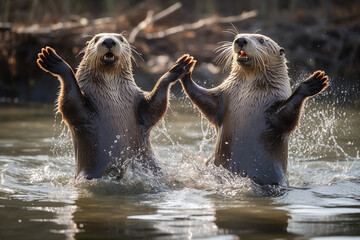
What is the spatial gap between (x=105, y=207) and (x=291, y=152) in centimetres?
315

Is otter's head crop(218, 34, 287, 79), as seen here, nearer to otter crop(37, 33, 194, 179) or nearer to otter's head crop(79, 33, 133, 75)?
otter crop(37, 33, 194, 179)

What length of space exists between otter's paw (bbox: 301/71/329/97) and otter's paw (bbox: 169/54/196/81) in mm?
923

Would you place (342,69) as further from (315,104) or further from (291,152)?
(291,152)

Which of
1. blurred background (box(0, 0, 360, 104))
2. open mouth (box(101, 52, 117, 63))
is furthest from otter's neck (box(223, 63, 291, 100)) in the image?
blurred background (box(0, 0, 360, 104))

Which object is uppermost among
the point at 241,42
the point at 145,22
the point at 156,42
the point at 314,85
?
the point at 145,22

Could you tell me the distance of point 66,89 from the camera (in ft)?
17.0

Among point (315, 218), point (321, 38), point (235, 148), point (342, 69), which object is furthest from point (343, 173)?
point (321, 38)

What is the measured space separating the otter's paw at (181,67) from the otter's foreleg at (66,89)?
2.42ft

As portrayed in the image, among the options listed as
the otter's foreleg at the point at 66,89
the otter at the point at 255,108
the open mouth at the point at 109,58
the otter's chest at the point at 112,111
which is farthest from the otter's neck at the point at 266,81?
the otter's foreleg at the point at 66,89

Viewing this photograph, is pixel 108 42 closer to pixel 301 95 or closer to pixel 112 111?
pixel 112 111

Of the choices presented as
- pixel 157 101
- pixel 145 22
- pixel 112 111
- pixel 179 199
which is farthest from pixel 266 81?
pixel 145 22

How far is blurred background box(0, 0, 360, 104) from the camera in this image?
11258 millimetres

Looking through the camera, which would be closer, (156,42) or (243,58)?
(243,58)

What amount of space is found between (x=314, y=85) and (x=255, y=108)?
49 cm
